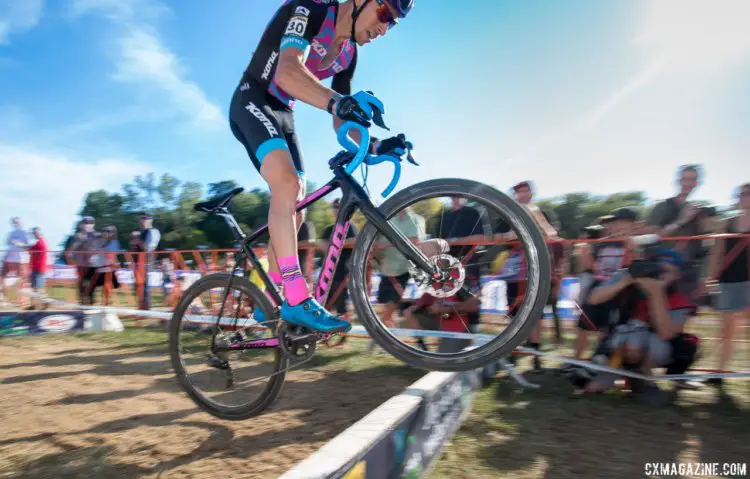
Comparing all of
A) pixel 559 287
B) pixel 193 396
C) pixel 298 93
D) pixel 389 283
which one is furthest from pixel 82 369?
pixel 559 287

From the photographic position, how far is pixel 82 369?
5922mm

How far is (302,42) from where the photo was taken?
265cm

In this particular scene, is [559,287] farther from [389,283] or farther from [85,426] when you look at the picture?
[85,426]

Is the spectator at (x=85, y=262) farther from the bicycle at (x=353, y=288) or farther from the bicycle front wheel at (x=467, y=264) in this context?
the bicycle front wheel at (x=467, y=264)

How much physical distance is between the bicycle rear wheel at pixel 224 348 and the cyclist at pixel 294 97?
55 centimetres

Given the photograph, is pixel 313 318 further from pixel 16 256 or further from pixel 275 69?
pixel 16 256

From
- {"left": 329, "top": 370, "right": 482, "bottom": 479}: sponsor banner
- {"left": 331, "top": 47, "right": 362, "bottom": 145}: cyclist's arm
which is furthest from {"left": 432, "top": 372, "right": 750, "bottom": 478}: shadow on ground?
{"left": 331, "top": 47, "right": 362, "bottom": 145}: cyclist's arm

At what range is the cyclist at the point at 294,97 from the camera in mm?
2574

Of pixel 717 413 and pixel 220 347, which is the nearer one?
pixel 220 347

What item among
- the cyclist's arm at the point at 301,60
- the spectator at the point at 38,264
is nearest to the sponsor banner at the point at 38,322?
the spectator at the point at 38,264

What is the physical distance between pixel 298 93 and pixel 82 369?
5336 mm

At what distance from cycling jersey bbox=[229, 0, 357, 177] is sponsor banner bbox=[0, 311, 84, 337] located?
8334 mm

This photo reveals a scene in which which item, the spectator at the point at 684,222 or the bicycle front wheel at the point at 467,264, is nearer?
the bicycle front wheel at the point at 467,264

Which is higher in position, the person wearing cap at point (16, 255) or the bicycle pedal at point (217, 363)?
the person wearing cap at point (16, 255)
